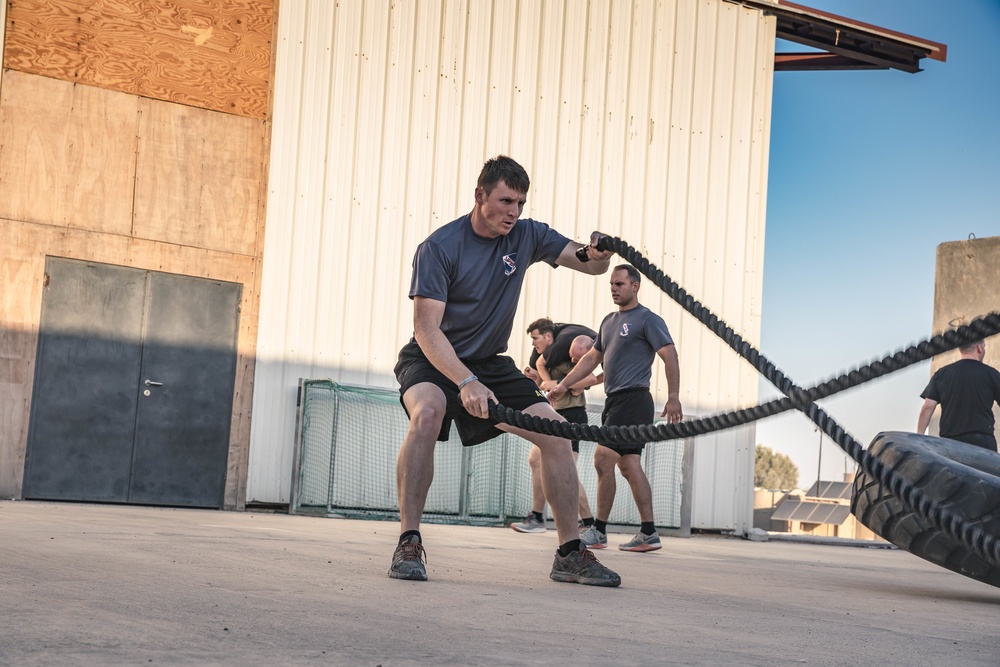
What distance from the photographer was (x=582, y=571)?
462 cm

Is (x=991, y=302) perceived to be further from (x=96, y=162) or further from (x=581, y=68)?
(x=96, y=162)

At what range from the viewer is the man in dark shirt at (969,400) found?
7797 millimetres

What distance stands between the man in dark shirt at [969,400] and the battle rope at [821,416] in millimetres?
4471

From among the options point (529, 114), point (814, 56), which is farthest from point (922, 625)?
point (814, 56)

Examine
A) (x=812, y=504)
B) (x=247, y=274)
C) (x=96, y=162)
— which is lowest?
(x=812, y=504)

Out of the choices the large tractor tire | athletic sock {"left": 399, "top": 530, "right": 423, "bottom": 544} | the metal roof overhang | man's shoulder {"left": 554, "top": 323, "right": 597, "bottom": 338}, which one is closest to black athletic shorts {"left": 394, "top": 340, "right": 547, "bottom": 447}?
athletic sock {"left": 399, "top": 530, "right": 423, "bottom": 544}

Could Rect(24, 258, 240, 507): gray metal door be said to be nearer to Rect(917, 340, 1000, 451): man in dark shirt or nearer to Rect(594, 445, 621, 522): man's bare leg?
Rect(594, 445, 621, 522): man's bare leg

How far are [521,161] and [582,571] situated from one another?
8.94m

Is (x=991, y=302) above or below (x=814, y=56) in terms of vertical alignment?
below

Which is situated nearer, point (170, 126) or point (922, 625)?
point (922, 625)

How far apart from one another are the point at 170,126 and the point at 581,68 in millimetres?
4880

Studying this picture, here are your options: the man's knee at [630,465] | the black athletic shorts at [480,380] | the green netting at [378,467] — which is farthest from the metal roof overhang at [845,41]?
the black athletic shorts at [480,380]

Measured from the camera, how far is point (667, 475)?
44.1 ft

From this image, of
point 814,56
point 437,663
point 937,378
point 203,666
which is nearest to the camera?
point 203,666
